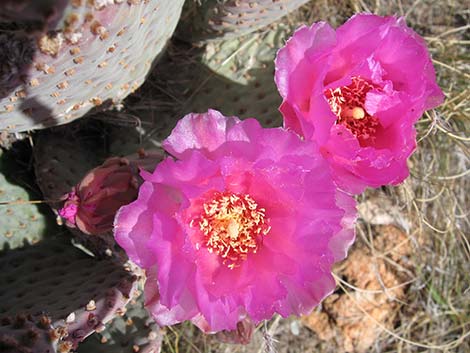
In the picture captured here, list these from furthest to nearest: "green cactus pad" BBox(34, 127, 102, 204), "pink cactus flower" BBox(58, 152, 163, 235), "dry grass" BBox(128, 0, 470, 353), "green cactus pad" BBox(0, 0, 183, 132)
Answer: "dry grass" BBox(128, 0, 470, 353), "green cactus pad" BBox(34, 127, 102, 204), "pink cactus flower" BBox(58, 152, 163, 235), "green cactus pad" BBox(0, 0, 183, 132)

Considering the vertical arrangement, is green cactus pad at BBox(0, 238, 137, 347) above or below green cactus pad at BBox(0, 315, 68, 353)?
below

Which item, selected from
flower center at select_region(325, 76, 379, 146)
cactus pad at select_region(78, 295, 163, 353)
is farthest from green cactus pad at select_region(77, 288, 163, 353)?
flower center at select_region(325, 76, 379, 146)

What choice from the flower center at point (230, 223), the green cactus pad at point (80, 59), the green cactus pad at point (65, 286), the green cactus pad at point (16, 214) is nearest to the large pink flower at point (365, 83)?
the flower center at point (230, 223)

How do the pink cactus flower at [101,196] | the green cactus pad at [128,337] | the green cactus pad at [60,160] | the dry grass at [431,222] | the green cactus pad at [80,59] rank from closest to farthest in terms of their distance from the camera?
the green cactus pad at [80,59] < the pink cactus flower at [101,196] < the green cactus pad at [128,337] < the green cactus pad at [60,160] < the dry grass at [431,222]

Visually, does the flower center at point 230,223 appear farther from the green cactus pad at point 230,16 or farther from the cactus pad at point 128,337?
the green cactus pad at point 230,16

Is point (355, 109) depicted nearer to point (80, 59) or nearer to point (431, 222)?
point (80, 59)

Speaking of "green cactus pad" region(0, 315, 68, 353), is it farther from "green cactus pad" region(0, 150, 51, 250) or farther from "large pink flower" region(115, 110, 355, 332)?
"green cactus pad" region(0, 150, 51, 250)

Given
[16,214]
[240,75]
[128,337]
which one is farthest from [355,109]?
[16,214]
